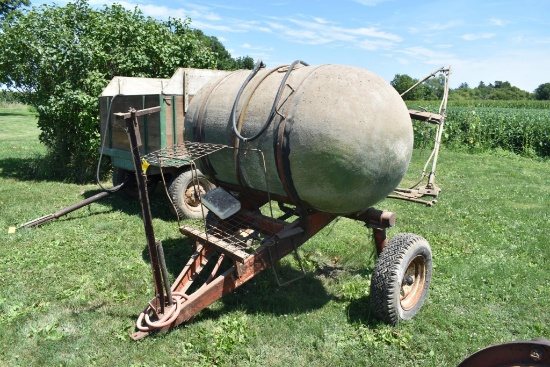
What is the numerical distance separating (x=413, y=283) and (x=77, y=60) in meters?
8.59

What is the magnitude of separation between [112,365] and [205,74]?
21.4 ft

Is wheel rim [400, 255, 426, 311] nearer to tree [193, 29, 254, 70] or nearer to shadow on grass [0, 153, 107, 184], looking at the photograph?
shadow on grass [0, 153, 107, 184]

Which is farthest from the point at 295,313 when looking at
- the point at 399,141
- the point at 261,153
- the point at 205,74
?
the point at 205,74

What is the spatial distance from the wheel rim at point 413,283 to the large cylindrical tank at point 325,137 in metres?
0.92

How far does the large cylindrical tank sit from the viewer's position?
3584 mm

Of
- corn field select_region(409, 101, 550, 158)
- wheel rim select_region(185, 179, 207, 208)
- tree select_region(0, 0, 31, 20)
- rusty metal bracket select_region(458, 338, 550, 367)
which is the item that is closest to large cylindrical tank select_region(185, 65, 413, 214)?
rusty metal bracket select_region(458, 338, 550, 367)

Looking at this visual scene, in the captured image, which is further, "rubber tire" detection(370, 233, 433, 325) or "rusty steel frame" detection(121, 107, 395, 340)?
"rubber tire" detection(370, 233, 433, 325)

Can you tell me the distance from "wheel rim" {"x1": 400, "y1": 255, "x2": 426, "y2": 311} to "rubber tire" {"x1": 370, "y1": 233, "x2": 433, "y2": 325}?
1 centimetres

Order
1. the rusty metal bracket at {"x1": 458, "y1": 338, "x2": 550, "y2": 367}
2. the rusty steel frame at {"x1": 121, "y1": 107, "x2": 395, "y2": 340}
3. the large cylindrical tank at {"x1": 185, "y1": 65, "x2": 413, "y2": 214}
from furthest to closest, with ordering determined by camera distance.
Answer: the large cylindrical tank at {"x1": 185, "y1": 65, "x2": 413, "y2": 214} < the rusty steel frame at {"x1": 121, "y1": 107, "x2": 395, "y2": 340} < the rusty metal bracket at {"x1": 458, "y1": 338, "x2": 550, "y2": 367}

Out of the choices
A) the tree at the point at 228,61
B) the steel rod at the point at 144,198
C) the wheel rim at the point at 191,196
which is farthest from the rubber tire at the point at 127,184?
the tree at the point at 228,61

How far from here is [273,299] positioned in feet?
14.9

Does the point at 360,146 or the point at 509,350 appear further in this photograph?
the point at 360,146

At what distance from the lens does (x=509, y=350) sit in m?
1.85

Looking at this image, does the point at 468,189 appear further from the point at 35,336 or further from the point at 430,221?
the point at 35,336
